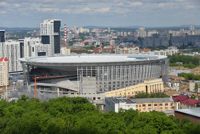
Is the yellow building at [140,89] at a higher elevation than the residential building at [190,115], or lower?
lower

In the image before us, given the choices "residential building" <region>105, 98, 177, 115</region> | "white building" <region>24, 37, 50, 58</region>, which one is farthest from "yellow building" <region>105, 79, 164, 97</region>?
"white building" <region>24, 37, 50, 58</region>

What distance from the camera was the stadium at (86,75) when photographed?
2936 centimetres

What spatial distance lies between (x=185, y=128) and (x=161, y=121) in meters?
1.02

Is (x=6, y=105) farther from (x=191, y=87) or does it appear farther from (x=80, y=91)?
(x=191, y=87)

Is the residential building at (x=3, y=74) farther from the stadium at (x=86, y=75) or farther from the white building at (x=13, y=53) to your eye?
the white building at (x=13, y=53)

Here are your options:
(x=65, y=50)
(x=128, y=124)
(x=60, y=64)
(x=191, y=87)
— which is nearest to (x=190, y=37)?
(x=65, y=50)

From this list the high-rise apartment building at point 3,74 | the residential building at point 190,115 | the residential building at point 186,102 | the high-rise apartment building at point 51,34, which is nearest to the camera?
the residential building at point 190,115

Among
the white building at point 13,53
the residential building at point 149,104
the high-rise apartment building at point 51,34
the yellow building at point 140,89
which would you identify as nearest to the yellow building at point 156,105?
the residential building at point 149,104

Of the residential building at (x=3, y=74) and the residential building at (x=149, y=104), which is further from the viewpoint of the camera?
the residential building at (x=3, y=74)

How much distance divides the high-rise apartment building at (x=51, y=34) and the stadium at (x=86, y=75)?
2462cm

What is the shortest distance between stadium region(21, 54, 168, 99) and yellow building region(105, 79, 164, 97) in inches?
23.8

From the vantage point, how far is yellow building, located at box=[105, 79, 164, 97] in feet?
95.5

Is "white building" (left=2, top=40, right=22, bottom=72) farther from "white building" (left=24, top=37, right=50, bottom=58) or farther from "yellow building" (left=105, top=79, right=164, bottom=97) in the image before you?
"yellow building" (left=105, top=79, right=164, bottom=97)

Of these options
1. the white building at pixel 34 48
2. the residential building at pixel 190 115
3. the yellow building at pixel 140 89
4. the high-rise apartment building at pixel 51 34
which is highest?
the high-rise apartment building at pixel 51 34
